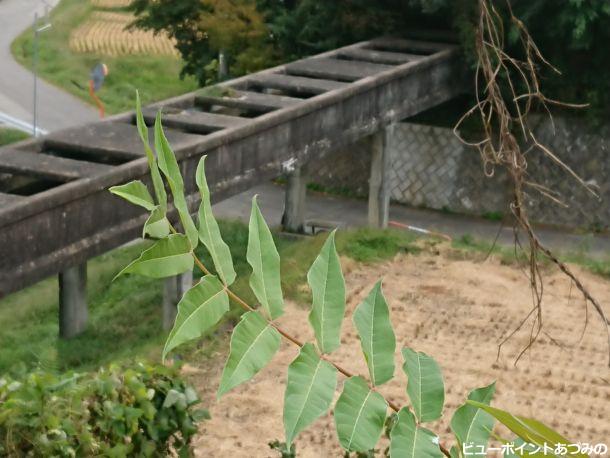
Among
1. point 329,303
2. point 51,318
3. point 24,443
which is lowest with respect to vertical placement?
point 51,318

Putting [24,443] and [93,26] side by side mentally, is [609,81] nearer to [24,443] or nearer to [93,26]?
[24,443]

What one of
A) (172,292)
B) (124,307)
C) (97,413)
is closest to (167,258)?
(97,413)

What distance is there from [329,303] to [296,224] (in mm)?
17308

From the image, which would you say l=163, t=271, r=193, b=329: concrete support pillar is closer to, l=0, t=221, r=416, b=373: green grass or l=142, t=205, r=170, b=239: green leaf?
l=0, t=221, r=416, b=373: green grass

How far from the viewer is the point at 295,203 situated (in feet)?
61.9

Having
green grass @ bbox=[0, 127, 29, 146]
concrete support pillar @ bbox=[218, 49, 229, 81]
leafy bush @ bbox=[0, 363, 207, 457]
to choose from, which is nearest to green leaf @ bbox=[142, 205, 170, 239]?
leafy bush @ bbox=[0, 363, 207, 457]

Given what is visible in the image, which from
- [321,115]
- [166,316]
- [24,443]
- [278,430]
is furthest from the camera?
[321,115]

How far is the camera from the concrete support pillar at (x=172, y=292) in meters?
13.7

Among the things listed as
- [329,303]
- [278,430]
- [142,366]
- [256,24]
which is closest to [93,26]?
[256,24]

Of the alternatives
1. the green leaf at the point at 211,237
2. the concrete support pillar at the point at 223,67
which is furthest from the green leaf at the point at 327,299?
the concrete support pillar at the point at 223,67

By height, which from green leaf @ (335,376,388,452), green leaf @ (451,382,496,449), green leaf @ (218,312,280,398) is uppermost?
green leaf @ (218,312,280,398)

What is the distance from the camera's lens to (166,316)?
1409 cm

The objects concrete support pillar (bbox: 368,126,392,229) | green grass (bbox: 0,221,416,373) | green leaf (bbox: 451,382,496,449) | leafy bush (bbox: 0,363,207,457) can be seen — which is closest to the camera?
green leaf (bbox: 451,382,496,449)

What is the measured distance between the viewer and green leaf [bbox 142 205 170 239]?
67.1 inches
